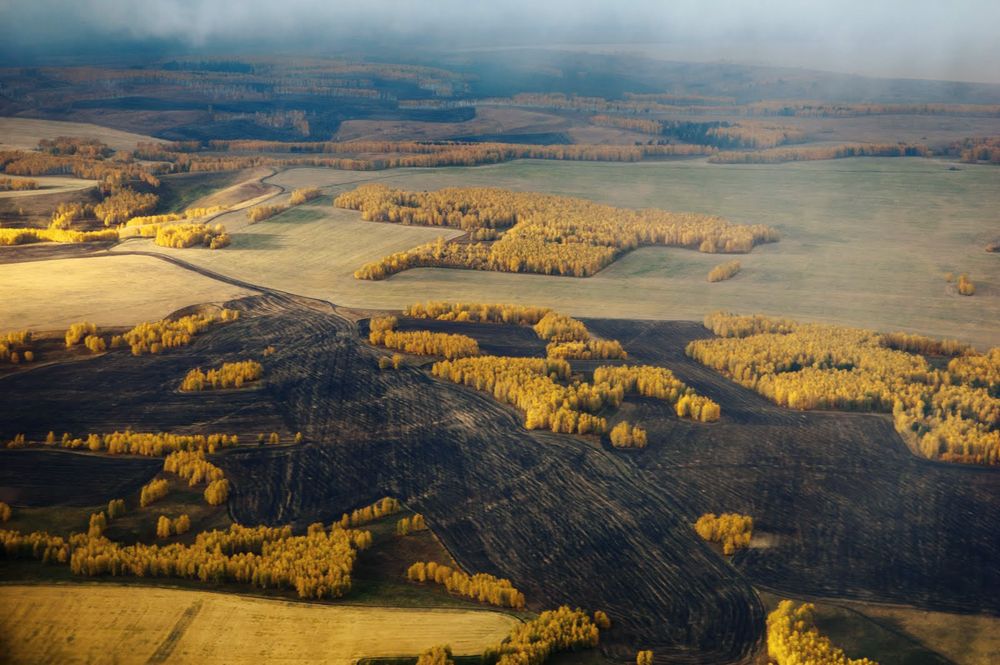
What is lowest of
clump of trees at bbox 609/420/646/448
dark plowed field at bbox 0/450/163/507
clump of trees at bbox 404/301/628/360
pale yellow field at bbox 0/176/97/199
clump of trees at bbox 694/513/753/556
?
dark plowed field at bbox 0/450/163/507

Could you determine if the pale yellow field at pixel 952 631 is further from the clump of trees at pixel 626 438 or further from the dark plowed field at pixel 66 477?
the dark plowed field at pixel 66 477

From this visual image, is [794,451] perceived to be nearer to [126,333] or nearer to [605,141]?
[126,333]

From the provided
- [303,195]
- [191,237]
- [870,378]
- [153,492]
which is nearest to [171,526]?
[153,492]

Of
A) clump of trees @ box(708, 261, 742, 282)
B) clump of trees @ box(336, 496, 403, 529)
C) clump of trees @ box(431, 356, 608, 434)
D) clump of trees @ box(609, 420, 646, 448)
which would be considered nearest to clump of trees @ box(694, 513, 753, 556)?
clump of trees @ box(609, 420, 646, 448)

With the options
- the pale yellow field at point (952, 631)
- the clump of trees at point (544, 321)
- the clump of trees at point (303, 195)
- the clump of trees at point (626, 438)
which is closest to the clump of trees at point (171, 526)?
the clump of trees at point (626, 438)

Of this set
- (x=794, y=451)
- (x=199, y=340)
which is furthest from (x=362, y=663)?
(x=199, y=340)

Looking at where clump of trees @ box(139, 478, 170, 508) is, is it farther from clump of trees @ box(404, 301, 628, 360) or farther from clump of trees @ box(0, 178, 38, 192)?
clump of trees @ box(0, 178, 38, 192)
